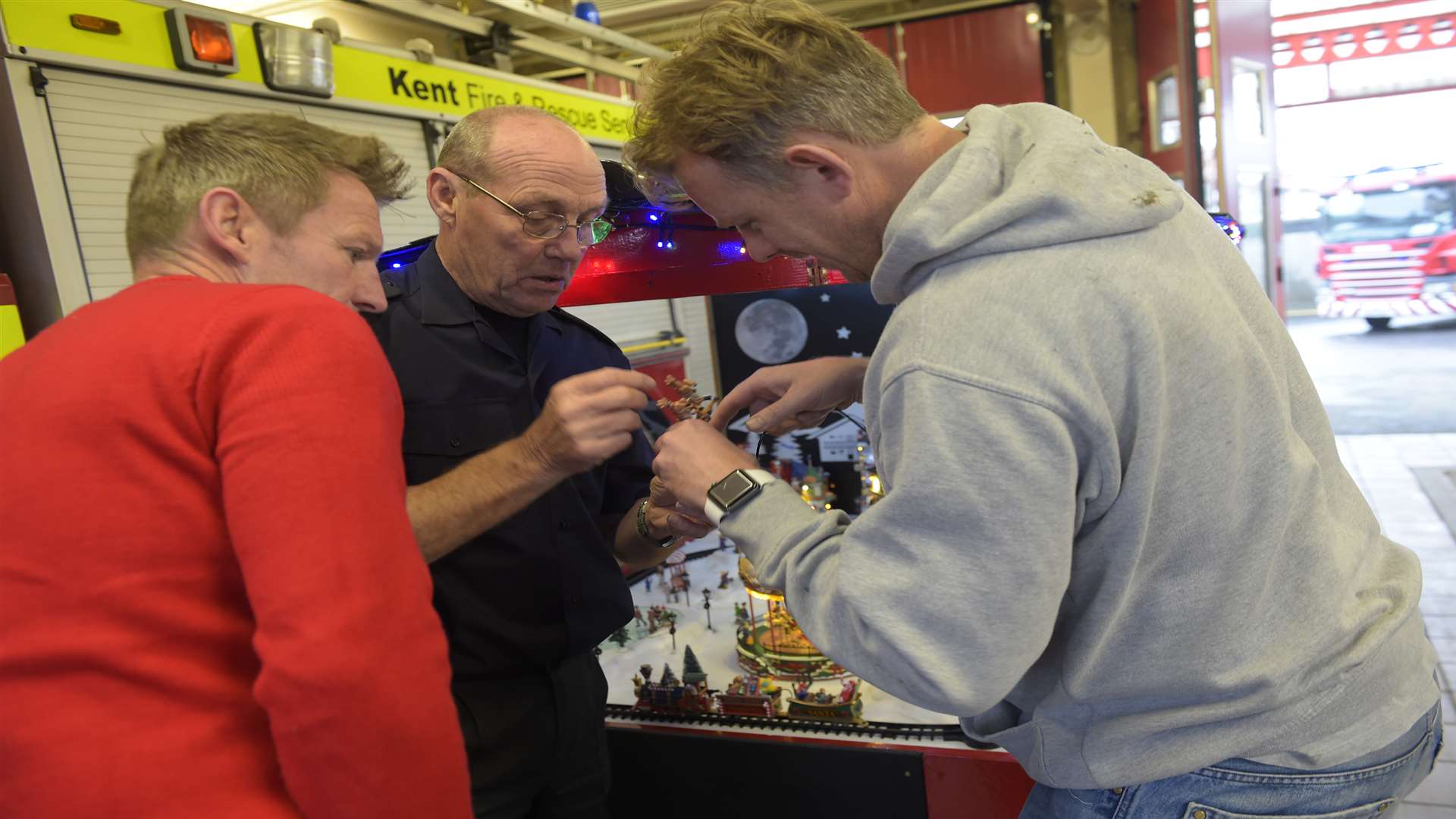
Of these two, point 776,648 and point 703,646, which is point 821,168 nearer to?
point 776,648

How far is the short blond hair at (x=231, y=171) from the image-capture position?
116cm

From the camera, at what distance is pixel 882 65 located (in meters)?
1.14

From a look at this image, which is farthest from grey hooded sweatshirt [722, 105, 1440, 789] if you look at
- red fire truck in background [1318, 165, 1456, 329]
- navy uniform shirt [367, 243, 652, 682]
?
red fire truck in background [1318, 165, 1456, 329]

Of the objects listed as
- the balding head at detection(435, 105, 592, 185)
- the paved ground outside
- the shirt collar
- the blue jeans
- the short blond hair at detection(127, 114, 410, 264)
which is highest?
the balding head at detection(435, 105, 592, 185)

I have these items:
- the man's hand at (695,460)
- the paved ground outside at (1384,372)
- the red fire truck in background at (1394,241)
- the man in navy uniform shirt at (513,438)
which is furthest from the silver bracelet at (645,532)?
the red fire truck in background at (1394,241)

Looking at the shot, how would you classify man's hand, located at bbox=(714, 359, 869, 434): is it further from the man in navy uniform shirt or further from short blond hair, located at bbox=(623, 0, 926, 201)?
A: short blond hair, located at bbox=(623, 0, 926, 201)

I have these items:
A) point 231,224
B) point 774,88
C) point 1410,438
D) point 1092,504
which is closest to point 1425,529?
point 1410,438

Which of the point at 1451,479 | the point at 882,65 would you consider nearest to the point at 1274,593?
the point at 882,65

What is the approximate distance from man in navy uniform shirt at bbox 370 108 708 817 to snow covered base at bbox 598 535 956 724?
1.81ft

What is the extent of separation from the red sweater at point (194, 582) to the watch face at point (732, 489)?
1.28ft

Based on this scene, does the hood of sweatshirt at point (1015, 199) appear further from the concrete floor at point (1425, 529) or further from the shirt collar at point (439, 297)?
the concrete floor at point (1425, 529)

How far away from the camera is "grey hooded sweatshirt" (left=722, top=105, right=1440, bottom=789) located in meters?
0.91

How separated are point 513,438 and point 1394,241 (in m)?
10.3

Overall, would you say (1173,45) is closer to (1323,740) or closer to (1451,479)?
(1451,479)
